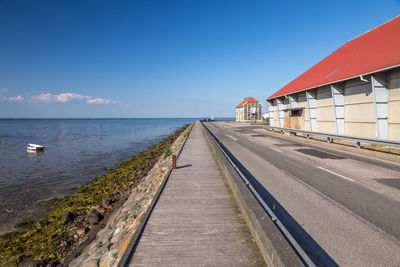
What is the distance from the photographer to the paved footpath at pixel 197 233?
339 cm

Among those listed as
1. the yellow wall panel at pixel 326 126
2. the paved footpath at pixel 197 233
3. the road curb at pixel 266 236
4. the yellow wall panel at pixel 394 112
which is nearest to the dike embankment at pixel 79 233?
the paved footpath at pixel 197 233

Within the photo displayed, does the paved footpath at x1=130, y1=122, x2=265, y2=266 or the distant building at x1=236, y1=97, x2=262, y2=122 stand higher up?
the distant building at x1=236, y1=97, x2=262, y2=122

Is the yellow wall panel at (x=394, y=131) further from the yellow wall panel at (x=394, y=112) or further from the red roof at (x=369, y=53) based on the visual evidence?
the red roof at (x=369, y=53)

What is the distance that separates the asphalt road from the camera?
11.8 feet

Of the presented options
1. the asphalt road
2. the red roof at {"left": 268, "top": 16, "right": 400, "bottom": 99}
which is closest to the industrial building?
the red roof at {"left": 268, "top": 16, "right": 400, "bottom": 99}

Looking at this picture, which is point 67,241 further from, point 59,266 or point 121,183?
point 121,183

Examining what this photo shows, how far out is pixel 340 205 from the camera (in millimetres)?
5398

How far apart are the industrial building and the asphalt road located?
4.23 m

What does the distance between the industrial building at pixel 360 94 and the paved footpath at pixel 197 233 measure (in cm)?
1231

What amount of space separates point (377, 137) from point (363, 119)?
1848 millimetres

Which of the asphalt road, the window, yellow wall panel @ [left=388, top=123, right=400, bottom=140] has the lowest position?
the asphalt road

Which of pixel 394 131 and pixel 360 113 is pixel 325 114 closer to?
pixel 360 113

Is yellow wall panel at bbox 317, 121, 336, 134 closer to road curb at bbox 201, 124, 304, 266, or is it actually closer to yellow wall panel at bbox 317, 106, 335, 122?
yellow wall panel at bbox 317, 106, 335, 122

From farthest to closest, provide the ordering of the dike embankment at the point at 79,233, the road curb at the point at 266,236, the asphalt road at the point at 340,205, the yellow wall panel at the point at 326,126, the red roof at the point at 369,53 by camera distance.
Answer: the yellow wall panel at the point at 326,126 < the red roof at the point at 369,53 < the dike embankment at the point at 79,233 < the asphalt road at the point at 340,205 < the road curb at the point at 266,236
